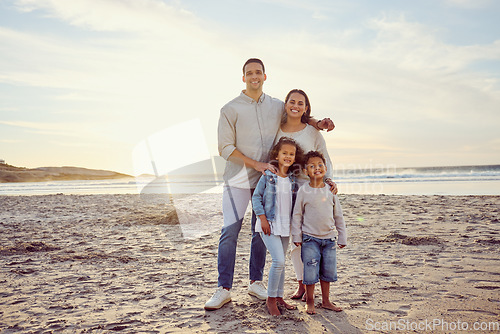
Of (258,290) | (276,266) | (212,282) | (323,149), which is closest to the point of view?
(276,266)

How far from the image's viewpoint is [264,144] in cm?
357

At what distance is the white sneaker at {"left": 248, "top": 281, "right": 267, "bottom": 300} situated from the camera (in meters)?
3.61

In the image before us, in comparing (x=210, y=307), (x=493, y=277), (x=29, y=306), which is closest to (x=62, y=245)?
(x=29, y=306)

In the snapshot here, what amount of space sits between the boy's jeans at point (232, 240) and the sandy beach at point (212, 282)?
0.28 m

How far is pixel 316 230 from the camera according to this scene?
321 centimetres

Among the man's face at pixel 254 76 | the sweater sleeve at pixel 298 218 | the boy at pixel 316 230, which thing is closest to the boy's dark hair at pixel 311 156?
the boy at pixel 316 230

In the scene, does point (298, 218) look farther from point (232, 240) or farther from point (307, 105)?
point (307, 105)

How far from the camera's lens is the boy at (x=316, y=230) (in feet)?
10.5

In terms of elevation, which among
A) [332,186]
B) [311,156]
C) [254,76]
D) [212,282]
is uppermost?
[254,76]

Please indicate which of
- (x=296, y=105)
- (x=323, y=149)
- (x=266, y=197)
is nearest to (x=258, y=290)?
(x=266, y=197)

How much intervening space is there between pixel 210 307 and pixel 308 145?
5.80ft

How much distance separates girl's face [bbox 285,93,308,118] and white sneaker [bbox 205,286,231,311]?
1820mm

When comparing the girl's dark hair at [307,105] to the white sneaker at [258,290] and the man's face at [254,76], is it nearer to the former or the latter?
the man's face at [254,76]

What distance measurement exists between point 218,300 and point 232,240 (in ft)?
1.87
